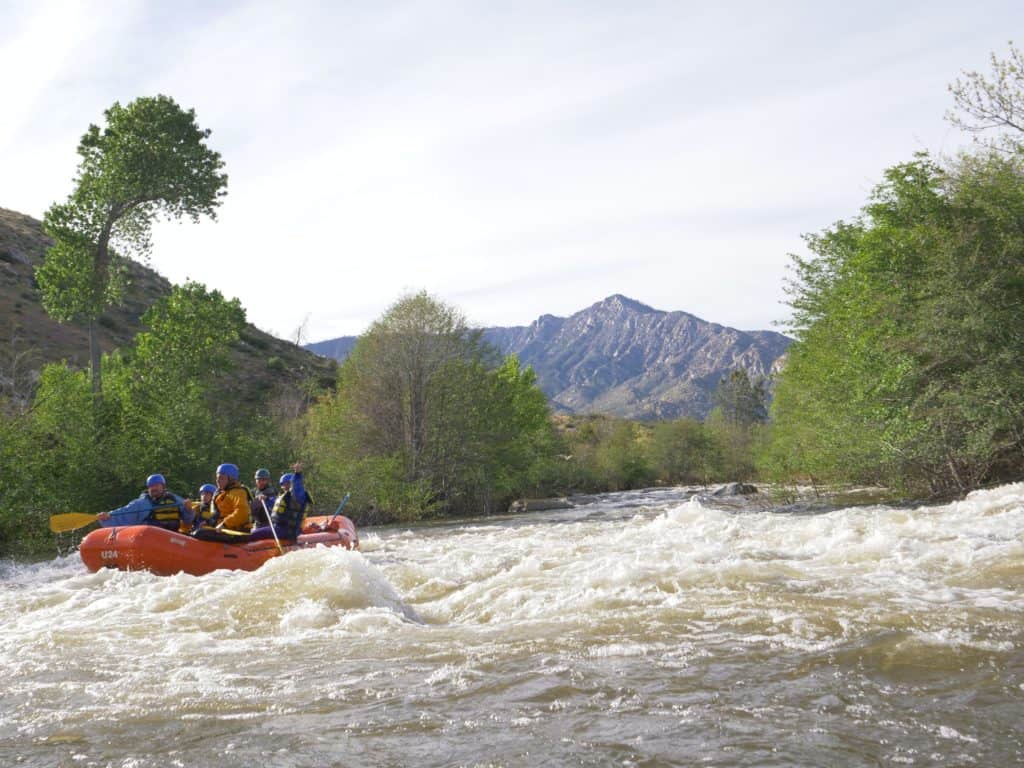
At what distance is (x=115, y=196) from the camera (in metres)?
24.1

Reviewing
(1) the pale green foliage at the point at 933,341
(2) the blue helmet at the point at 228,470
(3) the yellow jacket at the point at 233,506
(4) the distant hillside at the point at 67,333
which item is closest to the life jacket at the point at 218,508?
(3) the yellow jacket at the point at 233,506

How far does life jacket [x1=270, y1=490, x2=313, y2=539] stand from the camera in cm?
1330

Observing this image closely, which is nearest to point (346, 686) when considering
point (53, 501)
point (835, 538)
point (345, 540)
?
point (345, 540)

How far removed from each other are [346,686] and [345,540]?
841cm

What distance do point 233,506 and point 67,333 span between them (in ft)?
136

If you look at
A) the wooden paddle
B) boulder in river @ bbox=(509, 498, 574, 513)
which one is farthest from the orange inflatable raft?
boulder in river @ bbox=(509, 498, 574, 513)

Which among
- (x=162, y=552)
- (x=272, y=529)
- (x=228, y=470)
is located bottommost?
(x=162, y=552)

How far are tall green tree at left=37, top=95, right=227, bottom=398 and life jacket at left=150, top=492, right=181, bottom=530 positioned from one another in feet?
34.6

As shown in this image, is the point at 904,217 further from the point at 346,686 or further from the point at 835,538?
the point at 346,686

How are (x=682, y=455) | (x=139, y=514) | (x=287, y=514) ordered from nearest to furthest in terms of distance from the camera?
(x=287, y=514) → (x=139, y=514) → (x=682, y=455)

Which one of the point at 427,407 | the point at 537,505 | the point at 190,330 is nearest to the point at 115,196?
the point at 190,330

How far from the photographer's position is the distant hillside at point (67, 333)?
42938 millimetres

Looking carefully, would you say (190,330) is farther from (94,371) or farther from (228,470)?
(228,470)

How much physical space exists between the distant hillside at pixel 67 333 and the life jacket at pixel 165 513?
952 inches
